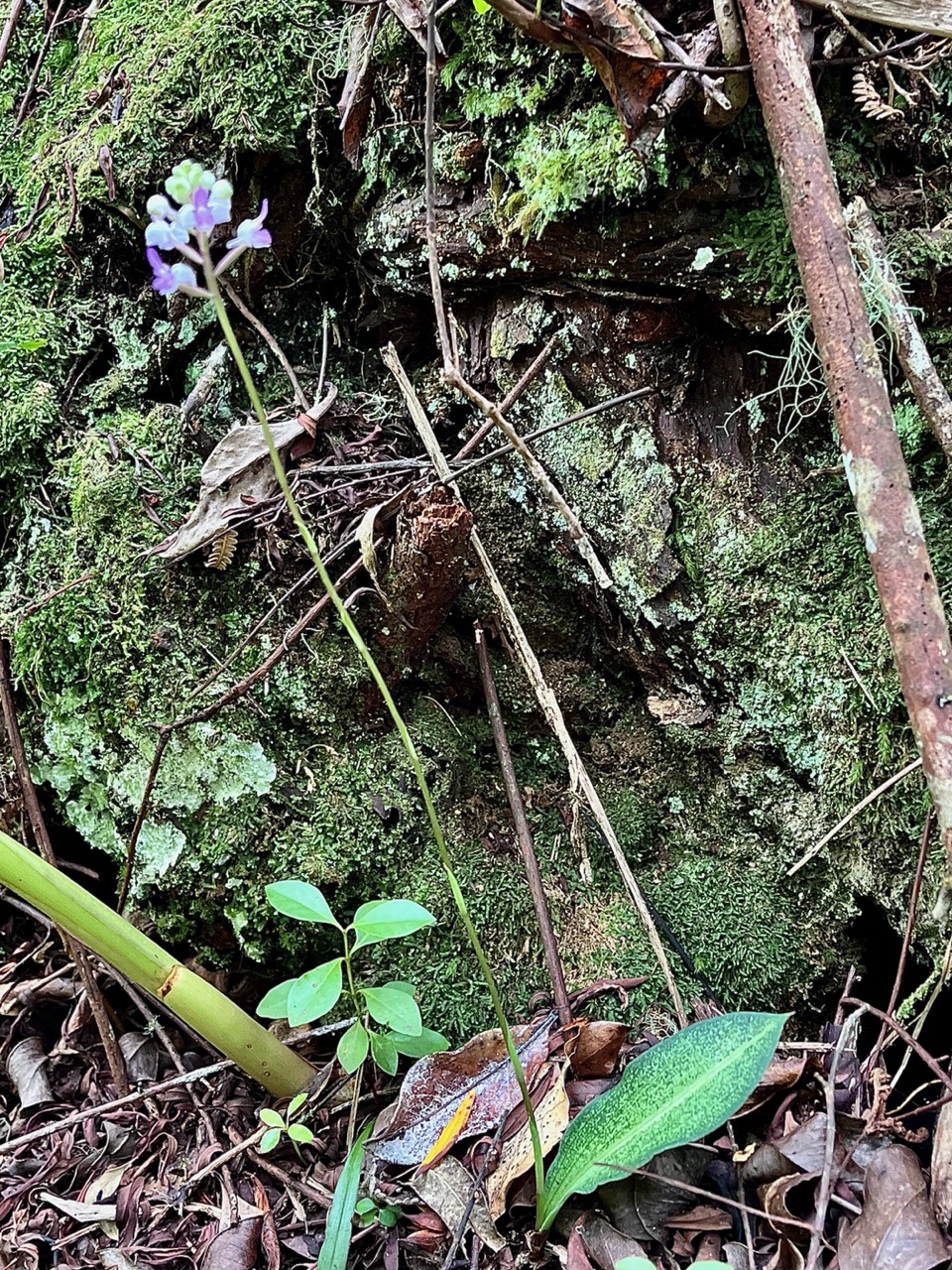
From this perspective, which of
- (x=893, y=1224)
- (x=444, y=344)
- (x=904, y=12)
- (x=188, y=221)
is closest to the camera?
(x=188, y=221)

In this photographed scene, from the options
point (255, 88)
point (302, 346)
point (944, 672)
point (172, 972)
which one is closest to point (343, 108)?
point (255, 88)

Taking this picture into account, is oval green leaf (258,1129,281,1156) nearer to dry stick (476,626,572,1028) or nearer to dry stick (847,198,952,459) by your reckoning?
dry stick (476,626,572,1028)

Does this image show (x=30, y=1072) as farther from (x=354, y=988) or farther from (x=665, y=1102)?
(x=665, y=1102)

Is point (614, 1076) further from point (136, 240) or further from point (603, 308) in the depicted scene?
point (136, 240)

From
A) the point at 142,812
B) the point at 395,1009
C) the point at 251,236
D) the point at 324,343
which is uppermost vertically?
the point at 251,236

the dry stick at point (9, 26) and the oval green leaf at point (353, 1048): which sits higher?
the dry stick at point (9, 26)

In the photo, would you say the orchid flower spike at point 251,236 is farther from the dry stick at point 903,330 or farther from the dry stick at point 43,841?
the dry stick at point 43,841

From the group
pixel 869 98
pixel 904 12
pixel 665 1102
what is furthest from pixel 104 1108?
pixel 904 12

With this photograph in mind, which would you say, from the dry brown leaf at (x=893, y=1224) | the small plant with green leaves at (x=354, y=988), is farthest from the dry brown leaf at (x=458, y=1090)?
the dry brown leaf at (x=893, y=1224)
